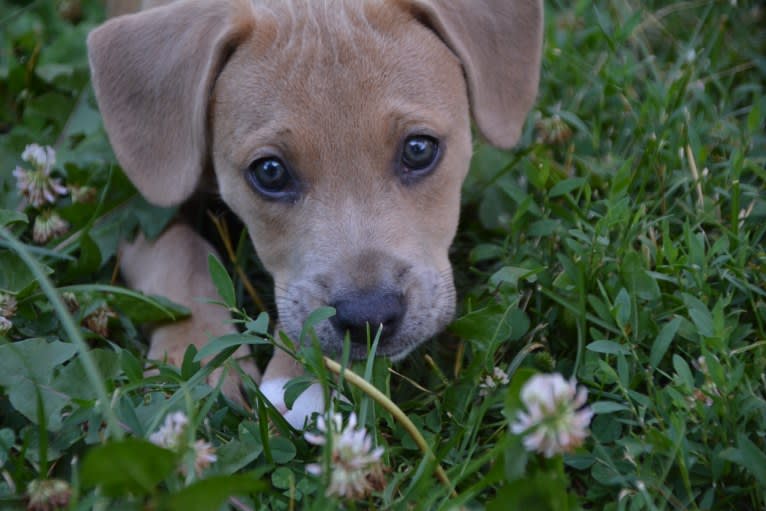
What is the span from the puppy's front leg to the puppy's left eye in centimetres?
86

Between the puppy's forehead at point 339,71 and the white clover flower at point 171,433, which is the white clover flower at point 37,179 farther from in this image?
the white clover flower at point 171,433

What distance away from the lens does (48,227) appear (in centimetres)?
368

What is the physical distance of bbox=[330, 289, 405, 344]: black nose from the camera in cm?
285

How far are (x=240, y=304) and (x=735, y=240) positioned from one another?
71.7 inches

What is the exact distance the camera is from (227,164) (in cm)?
346

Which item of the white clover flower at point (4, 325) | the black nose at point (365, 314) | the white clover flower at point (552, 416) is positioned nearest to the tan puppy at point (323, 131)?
the black nose at point (365, 314)

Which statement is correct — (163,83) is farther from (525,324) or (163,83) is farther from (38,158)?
(525,324)

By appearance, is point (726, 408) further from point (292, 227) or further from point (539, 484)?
point (292, 227)

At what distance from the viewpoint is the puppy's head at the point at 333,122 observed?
3090 mm

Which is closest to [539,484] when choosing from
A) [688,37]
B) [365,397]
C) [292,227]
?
[365,397]

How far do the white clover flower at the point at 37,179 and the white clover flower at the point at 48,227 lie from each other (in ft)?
0.17

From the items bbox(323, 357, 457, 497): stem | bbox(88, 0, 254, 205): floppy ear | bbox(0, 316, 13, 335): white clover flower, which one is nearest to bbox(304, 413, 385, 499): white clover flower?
bbox(323, 357, 457, 497): stem

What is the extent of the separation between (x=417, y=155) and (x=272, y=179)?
51 cm

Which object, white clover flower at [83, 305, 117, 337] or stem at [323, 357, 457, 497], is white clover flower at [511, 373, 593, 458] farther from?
white clover flower at [83, 305, 117, 337]
